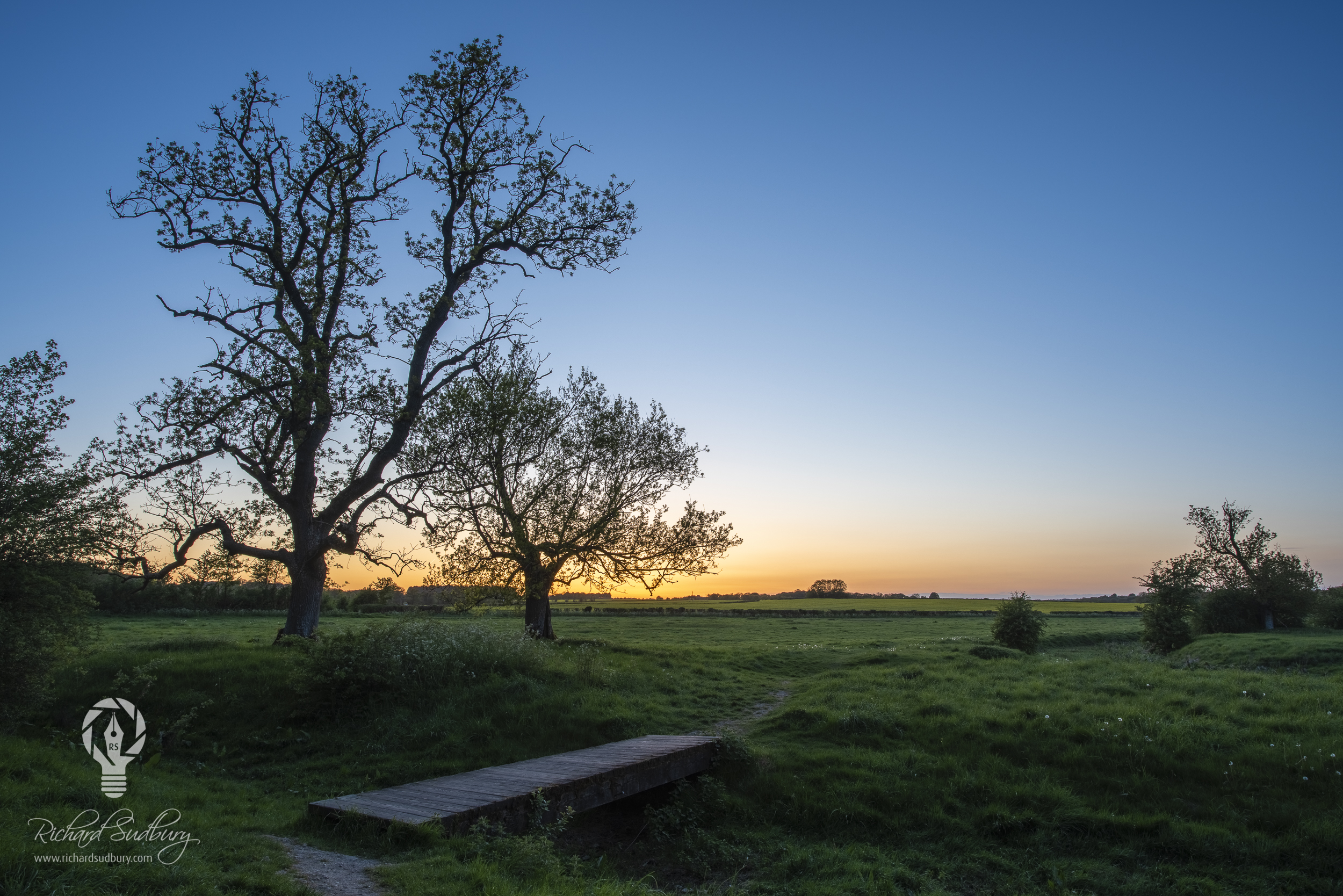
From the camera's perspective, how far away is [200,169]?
2234cm

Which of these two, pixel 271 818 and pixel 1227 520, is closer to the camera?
pixel 271 818

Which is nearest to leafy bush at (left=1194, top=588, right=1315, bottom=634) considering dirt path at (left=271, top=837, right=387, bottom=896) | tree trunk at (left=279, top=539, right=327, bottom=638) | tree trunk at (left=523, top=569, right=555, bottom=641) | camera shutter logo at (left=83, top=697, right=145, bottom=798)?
tree trunk at (left=523, top=569, right=555, bottom=641)

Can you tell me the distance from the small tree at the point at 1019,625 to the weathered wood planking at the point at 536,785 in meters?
28.5

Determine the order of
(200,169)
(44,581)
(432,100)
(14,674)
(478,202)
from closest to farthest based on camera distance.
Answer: (14,674) → (44,581) → (200,169) → (432,100) → (478,202)

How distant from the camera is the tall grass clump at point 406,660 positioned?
1684 cm

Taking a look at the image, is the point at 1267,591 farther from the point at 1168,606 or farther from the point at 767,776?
the point at 767,776

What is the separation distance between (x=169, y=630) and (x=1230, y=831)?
53078mm

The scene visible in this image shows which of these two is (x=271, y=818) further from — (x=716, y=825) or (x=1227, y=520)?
(x=1227, y=520)

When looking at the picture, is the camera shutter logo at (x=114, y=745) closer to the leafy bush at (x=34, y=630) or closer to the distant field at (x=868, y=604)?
the leafy bush at (x=34, y=630)

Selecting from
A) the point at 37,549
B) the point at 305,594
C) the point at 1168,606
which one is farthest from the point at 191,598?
the point at 1168,606

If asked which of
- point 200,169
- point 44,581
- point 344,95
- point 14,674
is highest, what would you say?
point 344,95

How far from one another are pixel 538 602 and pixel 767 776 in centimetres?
1573

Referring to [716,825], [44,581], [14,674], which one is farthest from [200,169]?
[716,825]

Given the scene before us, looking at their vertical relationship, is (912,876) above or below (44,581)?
below
